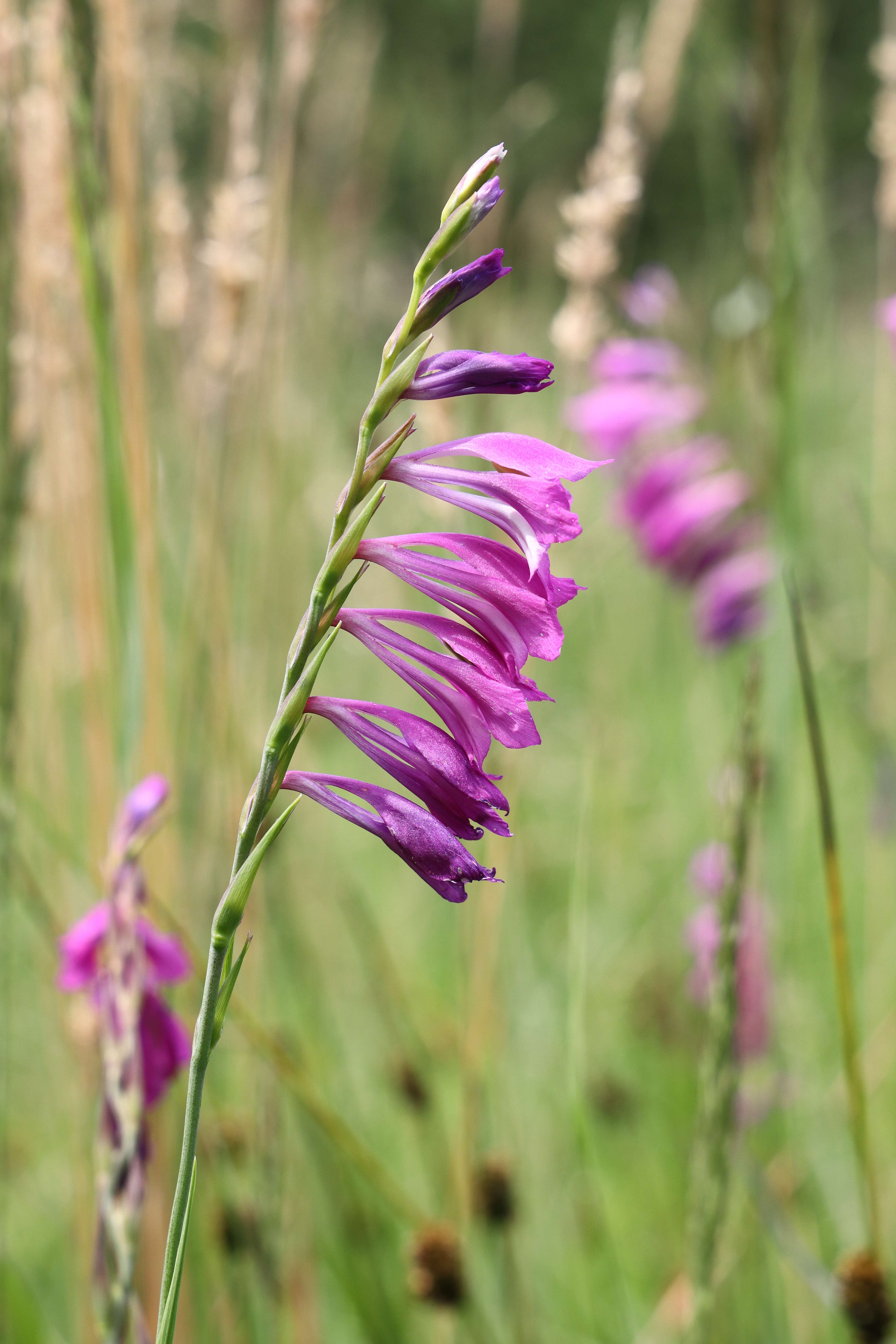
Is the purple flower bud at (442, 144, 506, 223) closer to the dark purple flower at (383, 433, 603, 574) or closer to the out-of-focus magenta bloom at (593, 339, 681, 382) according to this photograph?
the dark purple flower at (383, 433, 603, 574)

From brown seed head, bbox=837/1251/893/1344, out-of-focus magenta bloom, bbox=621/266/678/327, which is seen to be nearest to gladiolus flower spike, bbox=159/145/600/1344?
brown seed head, bbox=837/1251/893/1344

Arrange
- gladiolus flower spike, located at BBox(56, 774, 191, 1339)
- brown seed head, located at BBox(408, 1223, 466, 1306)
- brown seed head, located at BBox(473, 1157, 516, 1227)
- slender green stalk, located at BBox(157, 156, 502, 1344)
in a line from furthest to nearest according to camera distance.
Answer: brown seed head, located at BBox(473, 1157, 516, 1227), brown seed head, located at BBox(408, 1223, 466, 1306), gladiolus flower spike, located at BBox(56, 774, 191, 1339), slender green stalk, located at BBox(157, 156, 502, 1344)

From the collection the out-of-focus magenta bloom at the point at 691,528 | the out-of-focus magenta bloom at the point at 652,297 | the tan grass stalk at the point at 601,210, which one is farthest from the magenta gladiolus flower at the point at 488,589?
the out-of-focus magenta bloom at the point at 691,528

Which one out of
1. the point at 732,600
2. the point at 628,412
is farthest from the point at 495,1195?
the point at 628,412

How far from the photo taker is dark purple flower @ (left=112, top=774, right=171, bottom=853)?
2.12ft

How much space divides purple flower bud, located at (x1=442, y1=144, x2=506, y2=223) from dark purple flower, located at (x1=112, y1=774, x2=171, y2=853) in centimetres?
38

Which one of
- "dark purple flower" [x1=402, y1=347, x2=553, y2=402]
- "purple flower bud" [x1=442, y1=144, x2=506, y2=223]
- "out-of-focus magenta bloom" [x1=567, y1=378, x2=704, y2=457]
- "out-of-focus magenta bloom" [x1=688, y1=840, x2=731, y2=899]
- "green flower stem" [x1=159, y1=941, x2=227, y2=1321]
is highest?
"out-of-focus magenta bloom" [x1=567, y1=378, x2=704, y2=457]

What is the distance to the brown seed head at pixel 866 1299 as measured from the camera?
727 millimetres

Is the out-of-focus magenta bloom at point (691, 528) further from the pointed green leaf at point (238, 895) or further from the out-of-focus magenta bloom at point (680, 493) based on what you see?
the pointed green leaf at point (238, 895)

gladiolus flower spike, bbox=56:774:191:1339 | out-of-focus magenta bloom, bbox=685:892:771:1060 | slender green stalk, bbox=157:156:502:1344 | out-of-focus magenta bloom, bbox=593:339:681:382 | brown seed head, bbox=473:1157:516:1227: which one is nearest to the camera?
slender green stalk, bbox=157:156:502:1344

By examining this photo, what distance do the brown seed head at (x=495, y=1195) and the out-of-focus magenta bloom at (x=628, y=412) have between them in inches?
44.1

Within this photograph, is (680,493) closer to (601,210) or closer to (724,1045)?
(601,210)

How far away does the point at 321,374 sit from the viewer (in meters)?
1.92

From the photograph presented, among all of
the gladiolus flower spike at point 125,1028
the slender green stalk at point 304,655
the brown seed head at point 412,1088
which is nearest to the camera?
the slender green stalk at point 304,655
